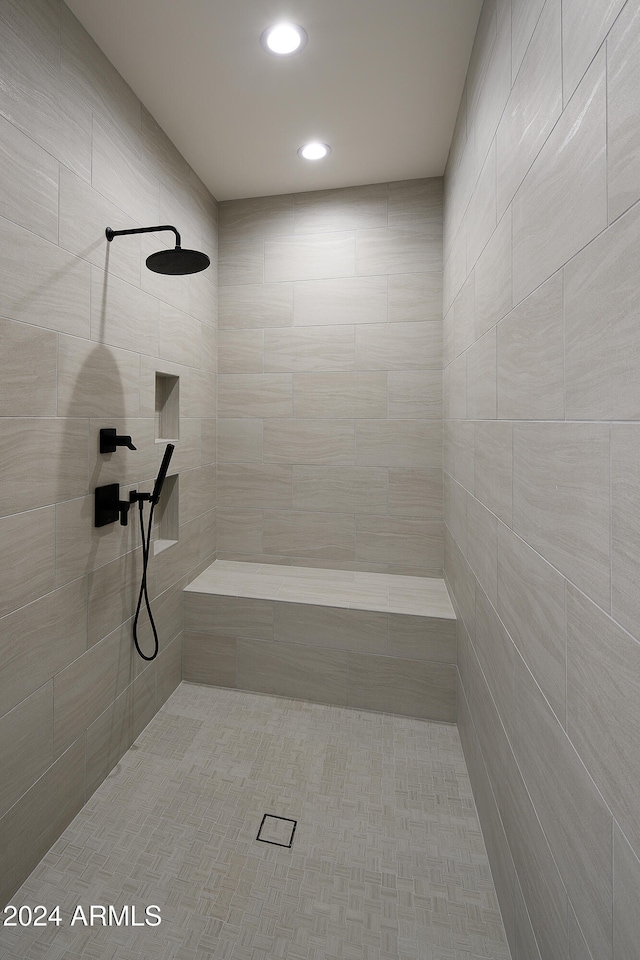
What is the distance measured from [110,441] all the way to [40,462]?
0.31 meters

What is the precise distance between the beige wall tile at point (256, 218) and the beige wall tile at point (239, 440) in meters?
1.02

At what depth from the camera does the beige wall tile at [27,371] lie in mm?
1197

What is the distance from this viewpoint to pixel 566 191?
76cm

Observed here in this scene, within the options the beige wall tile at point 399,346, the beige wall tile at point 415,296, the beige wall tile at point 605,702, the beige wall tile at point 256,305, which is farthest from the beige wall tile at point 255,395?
the beige wall tile at point 605,702

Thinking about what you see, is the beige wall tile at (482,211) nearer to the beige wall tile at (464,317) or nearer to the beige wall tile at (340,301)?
the beige wall tile at (464,317)

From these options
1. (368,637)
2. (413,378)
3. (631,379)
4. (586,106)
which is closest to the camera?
(631,379)

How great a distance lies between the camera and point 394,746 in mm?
1889

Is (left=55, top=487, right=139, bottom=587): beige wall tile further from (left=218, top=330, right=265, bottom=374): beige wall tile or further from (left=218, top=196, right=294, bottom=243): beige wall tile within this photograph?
(left=218, top=196, right=294, bottom=243): beige wall tile

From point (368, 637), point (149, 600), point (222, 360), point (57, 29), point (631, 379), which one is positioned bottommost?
point (368, 637)

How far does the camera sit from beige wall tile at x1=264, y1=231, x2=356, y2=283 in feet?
8.20

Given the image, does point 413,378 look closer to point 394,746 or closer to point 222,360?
point 222,360

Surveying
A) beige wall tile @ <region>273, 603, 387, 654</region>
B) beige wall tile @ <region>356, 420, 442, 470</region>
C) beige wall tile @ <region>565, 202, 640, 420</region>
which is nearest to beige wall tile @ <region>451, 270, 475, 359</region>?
beige wall tile @ <region>356, 420, 442, 470</region>

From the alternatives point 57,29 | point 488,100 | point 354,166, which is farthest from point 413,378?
point 57,29

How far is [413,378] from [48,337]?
5.60 feet
